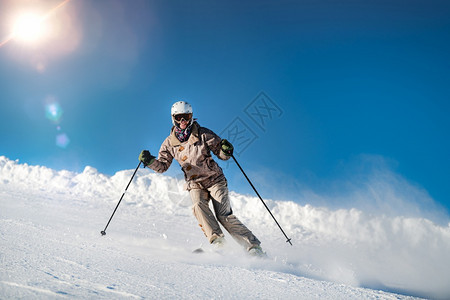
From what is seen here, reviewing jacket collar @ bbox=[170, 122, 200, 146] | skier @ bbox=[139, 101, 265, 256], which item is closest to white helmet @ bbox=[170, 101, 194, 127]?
skier @ bbox=[139, 101, 265, 256]

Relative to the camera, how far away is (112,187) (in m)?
19.0

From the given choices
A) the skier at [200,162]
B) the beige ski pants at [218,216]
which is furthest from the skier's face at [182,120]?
the beige ski pants at [218,216]

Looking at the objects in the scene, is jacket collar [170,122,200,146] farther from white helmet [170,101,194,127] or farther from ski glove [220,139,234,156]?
ski glove [220,139,234,156]

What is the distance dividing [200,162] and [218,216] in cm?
103

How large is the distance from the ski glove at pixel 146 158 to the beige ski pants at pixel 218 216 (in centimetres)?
100

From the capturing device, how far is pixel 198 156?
15.9ft

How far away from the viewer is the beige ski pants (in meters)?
4.46

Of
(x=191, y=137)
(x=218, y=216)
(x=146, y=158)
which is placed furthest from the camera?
(x=146, y=158)

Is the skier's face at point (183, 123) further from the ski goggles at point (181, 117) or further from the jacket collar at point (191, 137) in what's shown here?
the jacket collar at point (191, 137)

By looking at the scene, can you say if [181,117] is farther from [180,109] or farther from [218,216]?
[218,216]

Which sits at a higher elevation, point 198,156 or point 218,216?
point 198,156

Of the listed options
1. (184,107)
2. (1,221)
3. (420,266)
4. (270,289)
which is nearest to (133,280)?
(270,289)

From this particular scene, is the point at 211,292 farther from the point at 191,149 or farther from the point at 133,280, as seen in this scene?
the point at 191,149

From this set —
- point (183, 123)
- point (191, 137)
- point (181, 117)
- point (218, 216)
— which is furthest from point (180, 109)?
point (218, 216)
